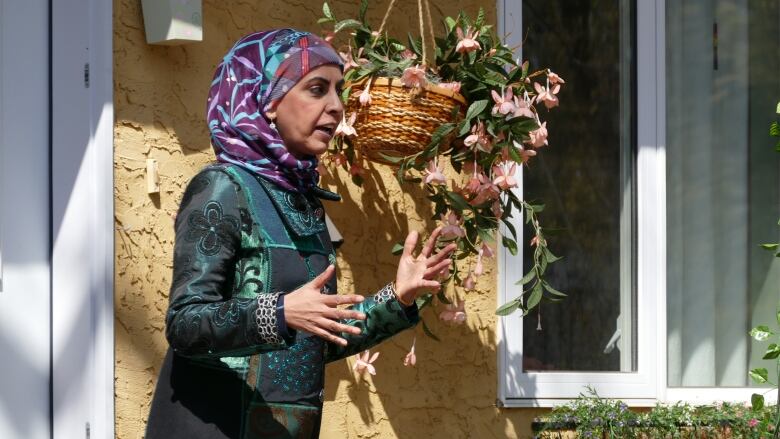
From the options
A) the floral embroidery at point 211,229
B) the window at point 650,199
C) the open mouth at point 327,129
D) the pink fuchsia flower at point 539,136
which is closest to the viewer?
the floral embroidery at point 211,229

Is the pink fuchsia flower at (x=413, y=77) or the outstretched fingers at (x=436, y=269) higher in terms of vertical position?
the pink fuchsia flower at (x=413, y=77)

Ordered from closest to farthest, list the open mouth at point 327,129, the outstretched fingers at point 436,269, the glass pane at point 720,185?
the outstretched fingers at point 436,269
the open mouth at point 327,129
the glass pane at point 720,185

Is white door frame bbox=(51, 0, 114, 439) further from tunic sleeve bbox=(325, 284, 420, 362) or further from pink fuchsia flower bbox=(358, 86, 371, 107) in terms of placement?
tunic sleeve bbox=(325, 284, 420, 362)

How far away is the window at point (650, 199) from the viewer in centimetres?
486

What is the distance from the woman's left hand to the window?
5.66ft

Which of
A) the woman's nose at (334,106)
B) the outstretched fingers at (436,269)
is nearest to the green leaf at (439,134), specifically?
the woman's nose at (334,106)

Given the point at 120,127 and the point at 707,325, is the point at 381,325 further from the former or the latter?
the point at 707,325

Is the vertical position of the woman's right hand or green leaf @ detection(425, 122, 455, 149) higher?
green leaf @ detection(425, 122, 455, 149)

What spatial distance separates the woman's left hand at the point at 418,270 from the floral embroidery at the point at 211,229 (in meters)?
0.39

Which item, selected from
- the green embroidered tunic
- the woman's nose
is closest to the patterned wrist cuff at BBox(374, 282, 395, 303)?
the green embroidered tunic

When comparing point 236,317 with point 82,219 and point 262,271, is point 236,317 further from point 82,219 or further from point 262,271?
point 82,219

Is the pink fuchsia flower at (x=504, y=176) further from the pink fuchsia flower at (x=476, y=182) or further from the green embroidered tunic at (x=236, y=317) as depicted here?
the green embroidered tunic at (x=236, y=317)

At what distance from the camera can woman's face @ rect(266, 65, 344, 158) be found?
2.93m

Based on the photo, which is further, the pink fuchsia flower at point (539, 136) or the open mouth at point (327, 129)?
the pink fuchsia flower at point (539, 136)
